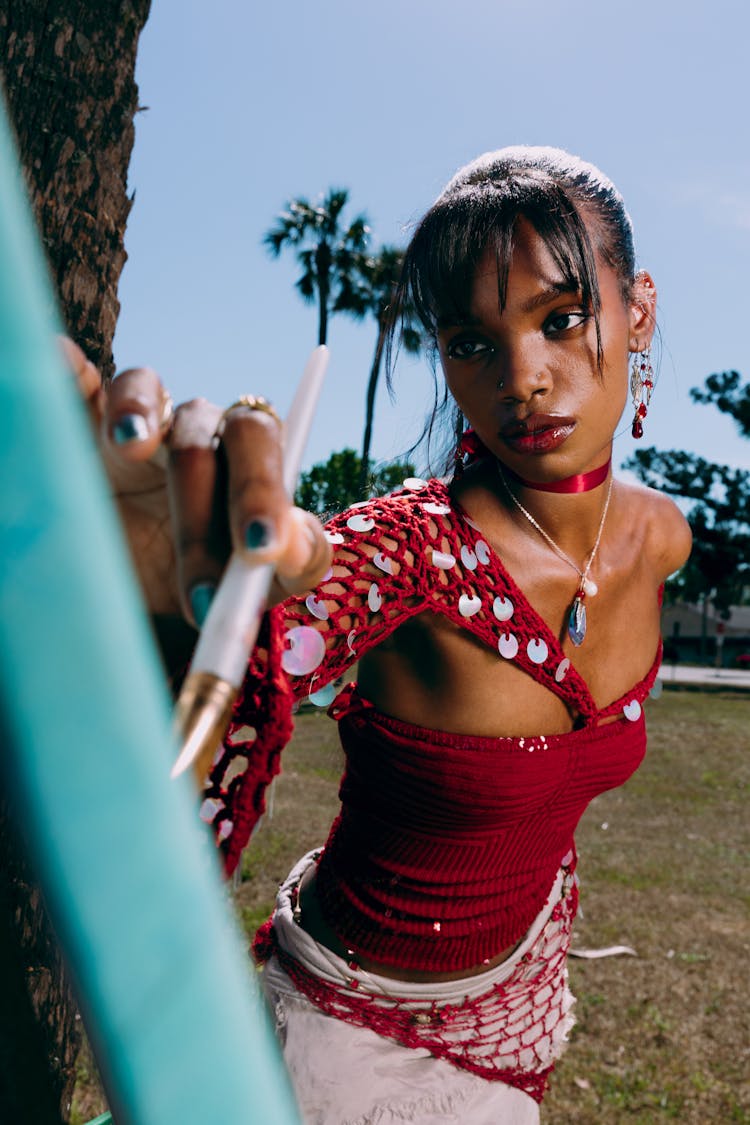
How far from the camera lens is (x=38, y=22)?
1948 mm

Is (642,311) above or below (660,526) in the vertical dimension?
above

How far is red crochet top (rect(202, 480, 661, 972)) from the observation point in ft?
5.26

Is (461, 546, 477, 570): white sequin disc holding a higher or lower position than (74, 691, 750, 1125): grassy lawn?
higher

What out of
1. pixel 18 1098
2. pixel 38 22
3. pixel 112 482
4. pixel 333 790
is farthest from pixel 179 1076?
pixel 333 790

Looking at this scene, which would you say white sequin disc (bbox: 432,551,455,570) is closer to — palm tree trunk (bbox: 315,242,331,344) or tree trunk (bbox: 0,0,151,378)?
tree trunk (bbox: 0,0,151,378)

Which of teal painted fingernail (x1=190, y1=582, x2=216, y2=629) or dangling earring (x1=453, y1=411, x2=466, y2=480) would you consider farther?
dangling earring (x1=453, y1=411, x2=466, y2=480)

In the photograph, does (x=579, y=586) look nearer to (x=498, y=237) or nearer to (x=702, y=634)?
(x=498, y=237)

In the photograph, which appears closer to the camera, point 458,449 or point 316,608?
point 316,608

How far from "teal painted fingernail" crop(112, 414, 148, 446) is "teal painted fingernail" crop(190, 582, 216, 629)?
124mm

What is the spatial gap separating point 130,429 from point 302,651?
1.08 ft

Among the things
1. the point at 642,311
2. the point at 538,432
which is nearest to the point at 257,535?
the point at 538,432

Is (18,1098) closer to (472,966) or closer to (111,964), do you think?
(111,964)

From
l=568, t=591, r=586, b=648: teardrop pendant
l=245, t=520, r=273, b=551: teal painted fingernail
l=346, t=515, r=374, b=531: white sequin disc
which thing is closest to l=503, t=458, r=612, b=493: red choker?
l=568, t=591, r=586, b=648: teardrop pendant

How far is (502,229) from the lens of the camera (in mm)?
1734
